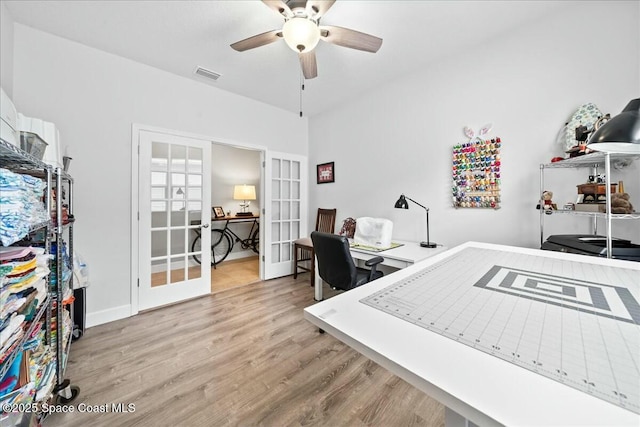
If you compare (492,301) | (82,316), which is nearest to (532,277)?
(492,301)

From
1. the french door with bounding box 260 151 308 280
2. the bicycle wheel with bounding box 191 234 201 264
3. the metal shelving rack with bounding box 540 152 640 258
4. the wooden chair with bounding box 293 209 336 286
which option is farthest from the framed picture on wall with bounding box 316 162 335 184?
the metal shelving rack with bounding box 540 152 640 258

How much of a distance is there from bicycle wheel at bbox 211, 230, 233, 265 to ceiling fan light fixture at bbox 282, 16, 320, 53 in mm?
3710

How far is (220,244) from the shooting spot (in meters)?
4.66

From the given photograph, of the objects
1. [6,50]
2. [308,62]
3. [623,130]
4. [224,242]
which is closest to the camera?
[623,130]

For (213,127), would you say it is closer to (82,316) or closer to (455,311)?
(82,316)

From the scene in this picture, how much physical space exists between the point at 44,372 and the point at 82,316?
3.35 ft

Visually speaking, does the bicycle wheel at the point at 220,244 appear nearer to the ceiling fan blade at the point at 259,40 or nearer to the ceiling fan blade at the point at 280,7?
the ceiling fan blade at the point at 259,40

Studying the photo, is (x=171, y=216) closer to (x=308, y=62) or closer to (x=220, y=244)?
(x=220, y=244)

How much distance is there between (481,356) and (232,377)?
164cm

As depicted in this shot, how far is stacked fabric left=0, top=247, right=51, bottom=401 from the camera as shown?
0.82 m

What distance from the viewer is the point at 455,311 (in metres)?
0.73

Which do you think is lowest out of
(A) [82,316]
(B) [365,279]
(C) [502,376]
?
(A) [82,316]

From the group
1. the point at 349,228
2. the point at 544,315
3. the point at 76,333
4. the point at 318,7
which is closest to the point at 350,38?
the point at 318,7

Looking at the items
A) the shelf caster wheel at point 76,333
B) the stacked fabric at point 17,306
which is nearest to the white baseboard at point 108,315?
the shelf caster wheel at point 76,333
